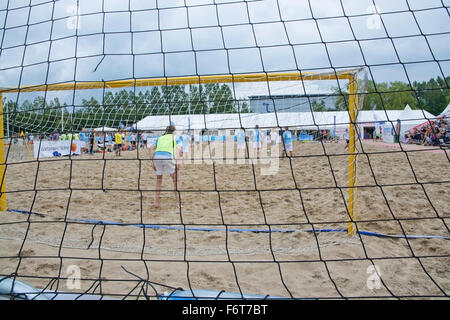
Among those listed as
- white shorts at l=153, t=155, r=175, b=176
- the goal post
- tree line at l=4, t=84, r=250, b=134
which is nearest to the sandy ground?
the goal post

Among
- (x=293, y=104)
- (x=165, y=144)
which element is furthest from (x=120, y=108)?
(x=293, y=104)

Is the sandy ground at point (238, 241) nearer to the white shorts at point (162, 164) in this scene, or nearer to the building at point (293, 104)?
the white shorts at point (162, 164)

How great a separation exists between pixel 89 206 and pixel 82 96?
Result: 1.47 metres

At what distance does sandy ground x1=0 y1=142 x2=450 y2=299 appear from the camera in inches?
77.4

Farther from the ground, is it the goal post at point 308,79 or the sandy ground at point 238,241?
the goal post at point 308,79

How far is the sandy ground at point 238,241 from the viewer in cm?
196

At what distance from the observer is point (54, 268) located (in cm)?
226

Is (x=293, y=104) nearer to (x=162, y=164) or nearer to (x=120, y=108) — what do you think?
(x=162, y=164)

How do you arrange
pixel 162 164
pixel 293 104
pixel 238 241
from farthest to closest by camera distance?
pixel 162 164 < pixel 293 104 < pixel 238 241

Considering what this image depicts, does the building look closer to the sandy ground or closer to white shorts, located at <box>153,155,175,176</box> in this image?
the sandy ground

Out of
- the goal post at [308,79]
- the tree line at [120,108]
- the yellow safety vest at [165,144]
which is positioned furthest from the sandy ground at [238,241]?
the tree line at [120,108]

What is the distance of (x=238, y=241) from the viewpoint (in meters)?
2.85

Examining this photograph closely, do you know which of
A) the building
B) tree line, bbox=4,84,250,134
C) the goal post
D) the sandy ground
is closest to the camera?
the sandy ground
